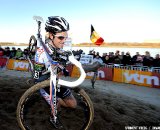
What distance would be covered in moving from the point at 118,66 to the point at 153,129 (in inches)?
447

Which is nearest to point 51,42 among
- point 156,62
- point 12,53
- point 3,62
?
point 156,62

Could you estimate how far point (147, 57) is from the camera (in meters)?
15.5

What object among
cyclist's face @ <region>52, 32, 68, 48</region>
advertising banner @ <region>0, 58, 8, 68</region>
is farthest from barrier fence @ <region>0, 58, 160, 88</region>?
cyclist's face @ <region>52, 32, 68, 48</region>

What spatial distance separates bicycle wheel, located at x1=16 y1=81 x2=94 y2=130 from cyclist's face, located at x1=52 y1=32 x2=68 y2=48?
0.69m

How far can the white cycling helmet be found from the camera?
407cm

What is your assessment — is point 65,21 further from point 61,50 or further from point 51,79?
point 51,79

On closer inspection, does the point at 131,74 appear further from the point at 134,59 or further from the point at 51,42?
the point at 51,42

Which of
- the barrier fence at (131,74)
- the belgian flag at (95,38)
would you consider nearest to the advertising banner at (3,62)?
the barrier fence at (131,74)

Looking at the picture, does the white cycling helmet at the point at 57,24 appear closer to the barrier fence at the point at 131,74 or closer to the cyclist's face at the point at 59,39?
the cyclist's face at the point at 59,39

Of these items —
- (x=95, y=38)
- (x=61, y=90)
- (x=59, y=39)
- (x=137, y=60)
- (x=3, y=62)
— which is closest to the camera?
(x=59, y=39)

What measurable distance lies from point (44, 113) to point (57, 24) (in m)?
2.65

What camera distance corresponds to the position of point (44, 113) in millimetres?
5875

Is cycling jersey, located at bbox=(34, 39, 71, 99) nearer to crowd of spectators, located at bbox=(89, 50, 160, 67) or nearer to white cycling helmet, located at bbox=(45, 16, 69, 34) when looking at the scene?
white cycling helmet, located at bbox=(45, 16, 69, 34)

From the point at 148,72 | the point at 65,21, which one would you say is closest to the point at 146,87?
the point at 148,72
